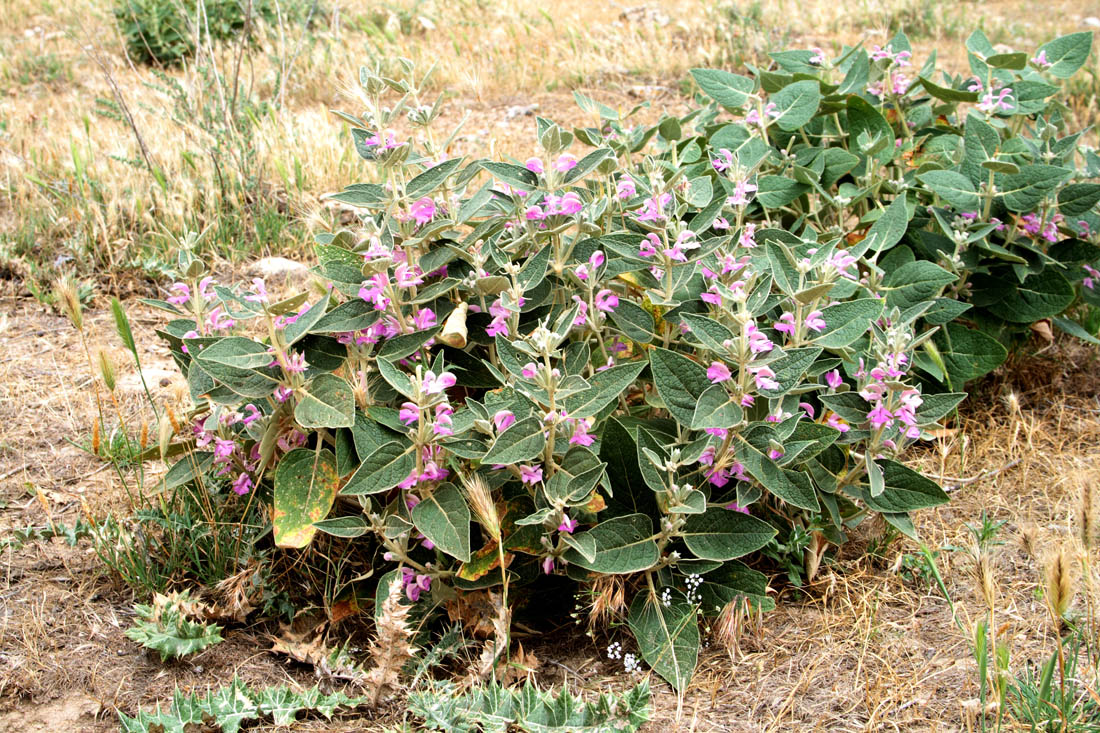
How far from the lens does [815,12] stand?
766cm

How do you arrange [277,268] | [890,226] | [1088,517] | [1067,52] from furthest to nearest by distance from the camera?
[277,268] < [1067,52] < [890,226] < [1088,517]

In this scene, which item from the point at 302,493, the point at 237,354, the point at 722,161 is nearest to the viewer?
the point at 237,354

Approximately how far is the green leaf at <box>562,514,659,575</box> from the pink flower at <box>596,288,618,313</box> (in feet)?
1.67

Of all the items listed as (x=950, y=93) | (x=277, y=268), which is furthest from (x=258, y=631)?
(x=950, y=93)

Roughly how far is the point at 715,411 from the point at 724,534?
0.32 m

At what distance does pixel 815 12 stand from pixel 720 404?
6.76m

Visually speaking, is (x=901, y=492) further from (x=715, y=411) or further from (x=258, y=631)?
(x=258, y=631)

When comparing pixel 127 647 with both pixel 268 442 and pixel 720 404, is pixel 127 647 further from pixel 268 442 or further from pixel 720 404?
pixel 720 404

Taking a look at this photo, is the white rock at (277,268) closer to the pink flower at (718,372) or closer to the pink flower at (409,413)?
the pink flower at (409,413)

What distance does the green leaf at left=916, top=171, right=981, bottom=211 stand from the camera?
9.05ft

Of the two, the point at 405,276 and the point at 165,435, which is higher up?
the point at 405,276

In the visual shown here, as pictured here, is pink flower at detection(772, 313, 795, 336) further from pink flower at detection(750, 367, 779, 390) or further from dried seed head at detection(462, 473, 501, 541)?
dried seed head at detection(462, 473, 501, 541)

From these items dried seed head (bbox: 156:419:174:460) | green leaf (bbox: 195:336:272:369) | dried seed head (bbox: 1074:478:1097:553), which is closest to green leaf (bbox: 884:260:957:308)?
dried seed head (bbox: 1074:478:1097:553)

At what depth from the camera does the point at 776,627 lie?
221 cm
